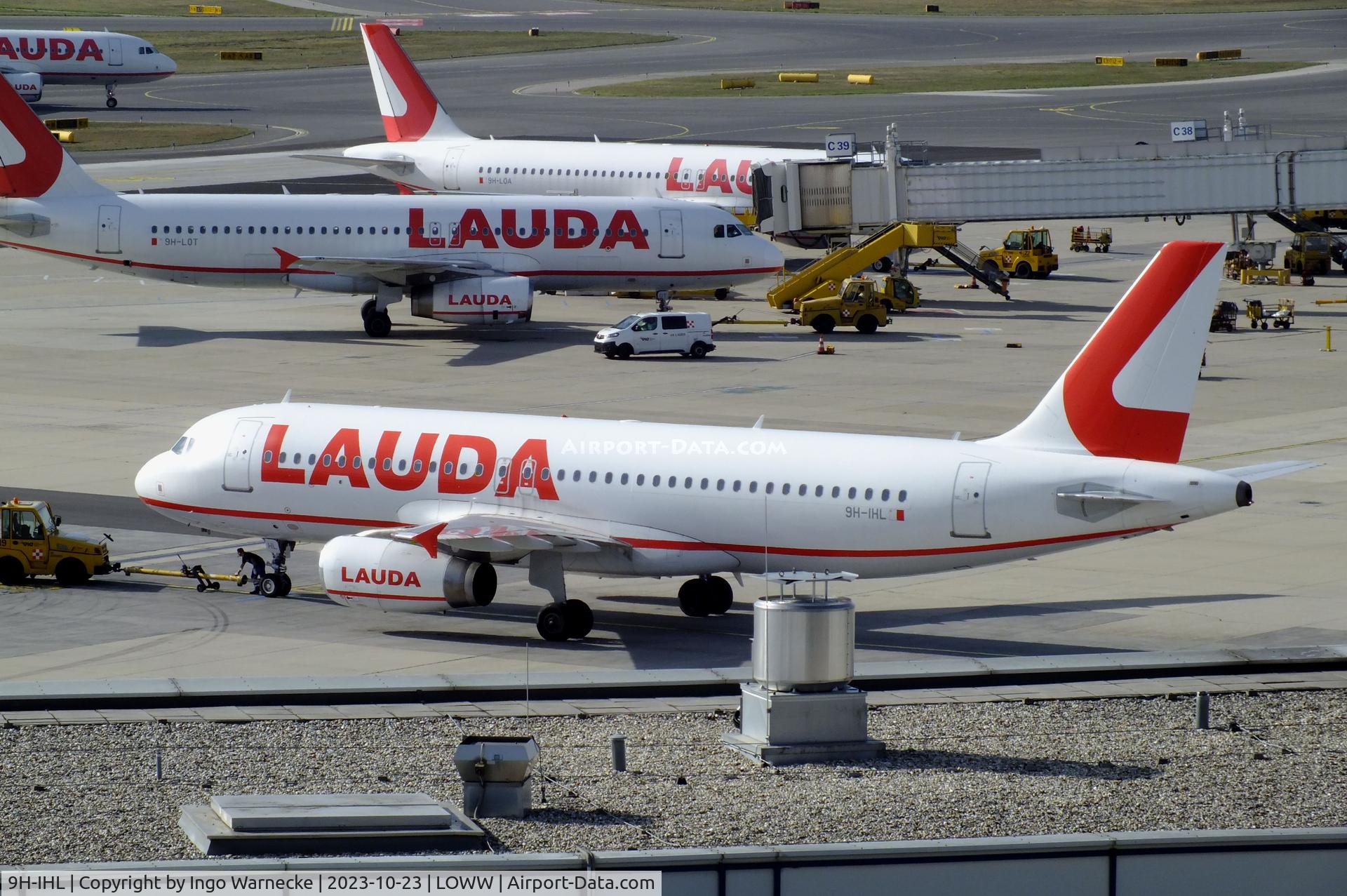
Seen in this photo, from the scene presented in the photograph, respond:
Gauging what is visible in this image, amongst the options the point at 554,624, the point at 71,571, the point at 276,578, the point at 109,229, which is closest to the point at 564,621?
the point at 554,624

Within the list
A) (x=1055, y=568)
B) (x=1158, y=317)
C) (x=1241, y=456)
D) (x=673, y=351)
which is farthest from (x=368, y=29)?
(x=1158, y=317)

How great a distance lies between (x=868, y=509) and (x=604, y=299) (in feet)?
200

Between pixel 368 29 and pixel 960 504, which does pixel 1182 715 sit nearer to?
pixel 960 504

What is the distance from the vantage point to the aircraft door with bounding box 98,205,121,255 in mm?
80312

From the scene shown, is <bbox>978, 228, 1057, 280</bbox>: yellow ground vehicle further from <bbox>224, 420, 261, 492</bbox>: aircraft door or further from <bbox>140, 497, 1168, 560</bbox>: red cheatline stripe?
<bbox>140, 497, 1168, 560</bbox>: red cheatline stripe

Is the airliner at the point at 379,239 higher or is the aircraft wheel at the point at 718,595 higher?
the airliner at the point at 379,239

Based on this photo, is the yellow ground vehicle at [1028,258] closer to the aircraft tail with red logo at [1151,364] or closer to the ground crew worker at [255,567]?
the ground crew worker at [255,567]

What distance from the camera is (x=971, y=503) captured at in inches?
1453

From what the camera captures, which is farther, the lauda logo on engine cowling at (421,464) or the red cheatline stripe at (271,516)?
the red cheatline stripe at (271,516)

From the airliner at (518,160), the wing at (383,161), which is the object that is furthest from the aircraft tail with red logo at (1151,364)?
the wing at (383,161)

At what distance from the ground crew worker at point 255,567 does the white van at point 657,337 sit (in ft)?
114

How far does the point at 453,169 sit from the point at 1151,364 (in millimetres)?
68095

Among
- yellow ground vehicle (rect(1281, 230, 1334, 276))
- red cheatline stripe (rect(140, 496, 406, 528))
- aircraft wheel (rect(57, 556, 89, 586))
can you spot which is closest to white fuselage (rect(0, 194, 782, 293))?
yellow ground vehicle (rect(1281, 230, 1334, 276))

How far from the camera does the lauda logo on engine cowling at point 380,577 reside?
127 ft
